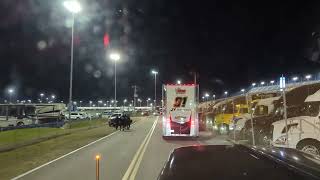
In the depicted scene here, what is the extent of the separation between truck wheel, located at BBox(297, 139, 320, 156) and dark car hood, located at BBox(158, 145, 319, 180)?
10.4 m

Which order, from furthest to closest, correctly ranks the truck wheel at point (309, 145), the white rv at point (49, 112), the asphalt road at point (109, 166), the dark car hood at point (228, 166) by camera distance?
the white rv at point (49, 112) < the asphalt road at point (109, 166) < the truck wheel at point (309, 145) < the dark car hood at point (228, 166)

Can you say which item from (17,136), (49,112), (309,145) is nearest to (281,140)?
(309,145)

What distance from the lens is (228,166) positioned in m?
4.93

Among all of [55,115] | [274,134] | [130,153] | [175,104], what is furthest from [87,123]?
[274,134]

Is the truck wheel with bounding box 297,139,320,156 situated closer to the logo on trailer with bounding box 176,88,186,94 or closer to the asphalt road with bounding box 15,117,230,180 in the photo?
the asphalt road with bounding box 15,117,230,180

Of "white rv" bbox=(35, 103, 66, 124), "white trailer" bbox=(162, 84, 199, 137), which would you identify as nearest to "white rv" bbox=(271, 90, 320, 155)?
"white trailer" bbox=(162, 84, 199, 137)

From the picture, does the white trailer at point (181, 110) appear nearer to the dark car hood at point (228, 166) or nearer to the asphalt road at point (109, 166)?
the asphalt road at point (109, 166)

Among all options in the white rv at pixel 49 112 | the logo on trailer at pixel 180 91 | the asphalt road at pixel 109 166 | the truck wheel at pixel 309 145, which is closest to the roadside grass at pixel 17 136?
the asphalt road at pixel 109 166

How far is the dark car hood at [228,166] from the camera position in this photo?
4551 millimetres

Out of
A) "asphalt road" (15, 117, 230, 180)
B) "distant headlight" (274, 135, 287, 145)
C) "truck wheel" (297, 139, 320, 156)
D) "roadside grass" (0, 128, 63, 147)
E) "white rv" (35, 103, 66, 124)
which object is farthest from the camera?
"white rv" (35, 103, 66, 124)

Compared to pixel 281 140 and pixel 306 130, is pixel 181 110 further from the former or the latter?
pixel 306 130

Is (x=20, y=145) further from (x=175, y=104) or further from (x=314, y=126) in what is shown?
(x=314, y=126)

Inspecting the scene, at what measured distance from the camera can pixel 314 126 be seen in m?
15.7

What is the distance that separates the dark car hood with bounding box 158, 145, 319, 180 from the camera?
4.55 m
